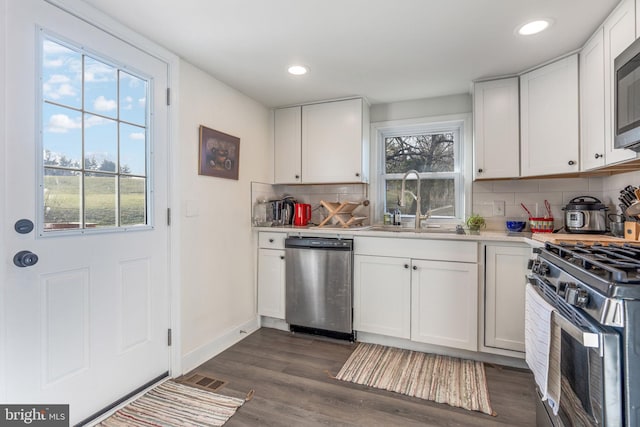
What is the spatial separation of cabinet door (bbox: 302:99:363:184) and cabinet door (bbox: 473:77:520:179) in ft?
3.33

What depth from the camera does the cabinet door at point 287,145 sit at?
326cm

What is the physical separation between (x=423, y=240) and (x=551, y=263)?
1146 millimetres

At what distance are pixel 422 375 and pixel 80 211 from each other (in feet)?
7.72

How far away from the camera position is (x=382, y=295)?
2.62m

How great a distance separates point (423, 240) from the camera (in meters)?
2.47

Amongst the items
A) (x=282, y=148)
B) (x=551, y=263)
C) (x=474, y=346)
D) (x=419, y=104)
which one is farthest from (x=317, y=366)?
(x=419, y=104)

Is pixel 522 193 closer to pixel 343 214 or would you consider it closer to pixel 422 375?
pixel 343 214

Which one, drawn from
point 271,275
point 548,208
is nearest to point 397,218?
point 548,208

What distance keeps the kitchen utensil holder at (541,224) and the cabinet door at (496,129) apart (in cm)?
41

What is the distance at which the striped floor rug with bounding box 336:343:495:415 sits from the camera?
6.33 feet

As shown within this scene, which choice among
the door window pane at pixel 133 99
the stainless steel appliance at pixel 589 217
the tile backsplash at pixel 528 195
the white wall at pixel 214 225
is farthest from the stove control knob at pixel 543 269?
the door window pane at pixel 133 99

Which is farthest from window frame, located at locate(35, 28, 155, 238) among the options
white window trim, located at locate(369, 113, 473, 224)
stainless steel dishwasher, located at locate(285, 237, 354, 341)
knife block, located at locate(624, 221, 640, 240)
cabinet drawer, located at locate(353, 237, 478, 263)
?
knife block, located at locate(624, 221, 640, 240)

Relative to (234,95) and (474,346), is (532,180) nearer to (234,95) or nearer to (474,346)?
(474,346)

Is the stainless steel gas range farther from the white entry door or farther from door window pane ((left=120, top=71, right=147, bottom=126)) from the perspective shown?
door window pane ((left=120, top=71, right=147, bottom=126))
